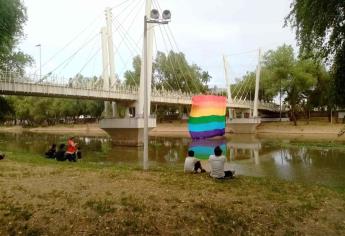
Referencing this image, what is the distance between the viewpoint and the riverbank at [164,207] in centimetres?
772

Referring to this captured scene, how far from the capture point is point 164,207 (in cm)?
850

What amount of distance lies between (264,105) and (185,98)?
30.4m

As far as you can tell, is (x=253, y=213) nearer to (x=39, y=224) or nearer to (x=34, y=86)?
(x=39, y=224)

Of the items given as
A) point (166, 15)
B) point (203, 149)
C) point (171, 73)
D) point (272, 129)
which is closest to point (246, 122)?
point (272, 129)

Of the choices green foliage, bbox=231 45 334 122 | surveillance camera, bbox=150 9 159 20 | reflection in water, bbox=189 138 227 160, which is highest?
green foliage, bbox=231 45 334 122

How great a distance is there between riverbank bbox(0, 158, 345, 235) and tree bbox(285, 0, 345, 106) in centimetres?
327

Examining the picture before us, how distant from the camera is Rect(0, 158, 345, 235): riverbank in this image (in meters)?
7.72

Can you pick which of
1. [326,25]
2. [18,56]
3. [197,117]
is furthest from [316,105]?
[326,25]

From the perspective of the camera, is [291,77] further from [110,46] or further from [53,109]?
[53,109]

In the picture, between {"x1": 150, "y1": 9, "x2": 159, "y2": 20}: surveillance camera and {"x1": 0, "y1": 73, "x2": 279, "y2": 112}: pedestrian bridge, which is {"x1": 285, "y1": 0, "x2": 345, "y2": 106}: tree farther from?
{"x1": 0, "y1": 73, "x2": 279, "y2": 112}: pedestrian bridge

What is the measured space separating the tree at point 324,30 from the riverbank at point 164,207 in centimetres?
327

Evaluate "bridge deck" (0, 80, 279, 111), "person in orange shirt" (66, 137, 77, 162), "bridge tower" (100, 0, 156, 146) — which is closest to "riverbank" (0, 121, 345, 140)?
"bridge deck" (0, 80, 279, 111)

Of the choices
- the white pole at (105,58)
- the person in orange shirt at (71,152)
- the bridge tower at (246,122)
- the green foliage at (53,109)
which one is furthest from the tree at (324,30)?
the green foliage at (53,109)

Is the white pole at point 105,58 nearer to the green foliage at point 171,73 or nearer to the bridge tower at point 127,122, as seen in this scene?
the bridge tower at point 127,122
